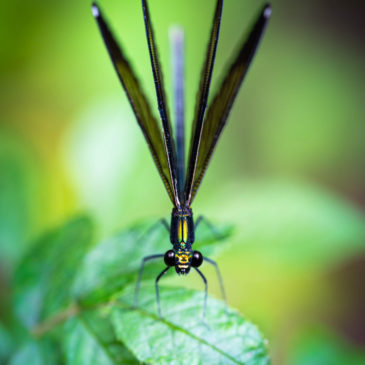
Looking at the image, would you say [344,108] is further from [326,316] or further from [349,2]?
[326,316]

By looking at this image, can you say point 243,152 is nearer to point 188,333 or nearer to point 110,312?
point 110,312

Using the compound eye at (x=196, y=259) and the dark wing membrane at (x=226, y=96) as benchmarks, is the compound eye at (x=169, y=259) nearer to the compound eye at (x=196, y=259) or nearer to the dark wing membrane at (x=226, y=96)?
the compound eye at (x=196, y=259)

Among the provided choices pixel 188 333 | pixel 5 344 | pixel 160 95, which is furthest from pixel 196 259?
pixel 5 344

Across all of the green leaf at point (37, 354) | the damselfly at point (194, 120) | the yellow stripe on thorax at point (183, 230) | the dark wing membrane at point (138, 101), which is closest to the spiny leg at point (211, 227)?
the damselfly at point (194, 120)

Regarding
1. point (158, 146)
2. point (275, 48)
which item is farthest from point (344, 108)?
point (158, 146)

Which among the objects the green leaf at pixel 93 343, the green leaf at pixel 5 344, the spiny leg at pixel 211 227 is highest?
the spiny leg at pixel 211 227

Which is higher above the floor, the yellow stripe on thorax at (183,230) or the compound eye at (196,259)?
Answer: the yellow stripe on thorax at (183,230)

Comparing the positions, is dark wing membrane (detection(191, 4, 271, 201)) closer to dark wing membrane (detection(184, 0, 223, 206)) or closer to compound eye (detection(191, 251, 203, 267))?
dark wing membrane (detection(184, 0, 223, 206))
